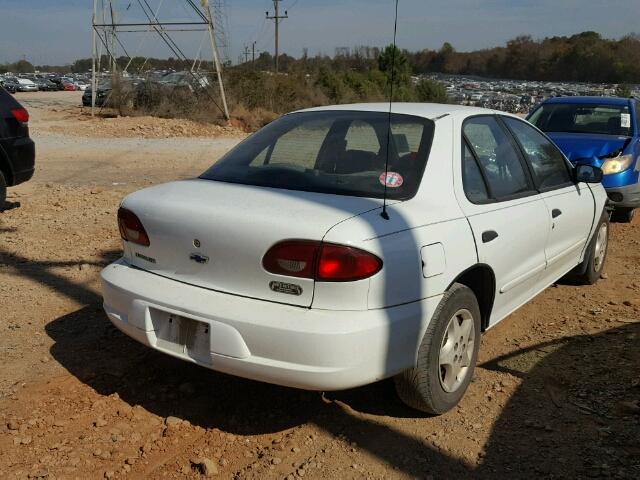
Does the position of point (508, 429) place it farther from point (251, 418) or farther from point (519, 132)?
point (519, 132)

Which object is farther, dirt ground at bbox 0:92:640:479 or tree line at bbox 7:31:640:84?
tree line at bbox 7:31:640:84

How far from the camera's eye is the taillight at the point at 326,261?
273 cm

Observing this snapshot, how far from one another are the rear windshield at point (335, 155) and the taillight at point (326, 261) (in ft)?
1.75

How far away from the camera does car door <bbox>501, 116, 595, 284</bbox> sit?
4.30 m

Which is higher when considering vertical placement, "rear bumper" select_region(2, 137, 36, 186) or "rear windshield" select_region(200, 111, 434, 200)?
"rear windshield" select_region(200, 111, 434, 200)

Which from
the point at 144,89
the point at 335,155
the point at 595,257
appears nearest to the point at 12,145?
the point at 335,155

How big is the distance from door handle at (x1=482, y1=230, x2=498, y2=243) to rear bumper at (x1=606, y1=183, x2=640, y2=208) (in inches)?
190

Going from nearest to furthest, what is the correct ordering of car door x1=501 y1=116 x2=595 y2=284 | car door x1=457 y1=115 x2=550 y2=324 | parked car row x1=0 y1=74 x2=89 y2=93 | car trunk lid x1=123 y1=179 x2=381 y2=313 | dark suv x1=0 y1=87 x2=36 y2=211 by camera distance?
car trunk lid x1=123 y1=179 x2=381 y2=313 → car door x1=457 y1=115 x2=550 y2=324 → car door x1=501 y1=116 x2=595 y2=284 → dark suv x1=0 y1=87 x2=36 y2=211 → parked car row x1=0 y1=74 x2=89 y2=93

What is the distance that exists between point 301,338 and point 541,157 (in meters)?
2.61

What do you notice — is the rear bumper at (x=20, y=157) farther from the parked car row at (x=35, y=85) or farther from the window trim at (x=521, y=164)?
the parked car row at (x=35, y=85)

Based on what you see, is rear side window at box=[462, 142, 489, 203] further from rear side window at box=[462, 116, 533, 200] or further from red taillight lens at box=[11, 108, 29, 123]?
red taillight lens at box=[11, 108, 29, 123]

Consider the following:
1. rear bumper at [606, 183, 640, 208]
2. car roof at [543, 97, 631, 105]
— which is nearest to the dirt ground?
rear bumper at [606, 183, 640, 208]

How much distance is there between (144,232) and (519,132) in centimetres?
262

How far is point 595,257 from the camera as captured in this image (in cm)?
555
